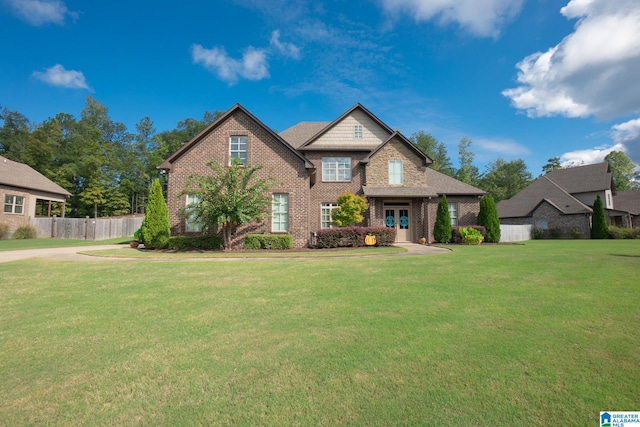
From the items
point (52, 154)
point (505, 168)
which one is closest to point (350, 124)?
point (505, 168)

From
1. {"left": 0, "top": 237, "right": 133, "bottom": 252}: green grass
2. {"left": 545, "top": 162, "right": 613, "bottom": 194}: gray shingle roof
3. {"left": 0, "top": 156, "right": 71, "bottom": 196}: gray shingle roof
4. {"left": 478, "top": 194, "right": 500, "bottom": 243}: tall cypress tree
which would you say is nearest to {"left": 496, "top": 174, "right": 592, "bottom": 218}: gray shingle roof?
{"left": 545, "top": 162, "right": 613, "bottom": 194}: gray shingle roof

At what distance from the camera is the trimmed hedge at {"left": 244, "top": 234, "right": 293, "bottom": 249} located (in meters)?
15.2

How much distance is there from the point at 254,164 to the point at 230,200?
3634 mm

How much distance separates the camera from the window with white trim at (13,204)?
24516mm

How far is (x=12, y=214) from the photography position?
24.8 m

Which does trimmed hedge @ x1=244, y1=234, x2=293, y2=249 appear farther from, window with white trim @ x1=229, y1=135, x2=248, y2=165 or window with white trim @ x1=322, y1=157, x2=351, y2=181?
window with white trim @ x1=322, y1=157, x2=351, y2=181

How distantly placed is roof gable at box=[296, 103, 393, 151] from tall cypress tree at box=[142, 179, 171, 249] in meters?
9.77

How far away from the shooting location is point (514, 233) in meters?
25.0

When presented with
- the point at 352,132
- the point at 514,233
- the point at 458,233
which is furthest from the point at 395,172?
the point at 514,233

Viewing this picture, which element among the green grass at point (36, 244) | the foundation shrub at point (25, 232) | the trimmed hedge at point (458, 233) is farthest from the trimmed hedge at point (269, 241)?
the foundation shrub at point (25, 232)

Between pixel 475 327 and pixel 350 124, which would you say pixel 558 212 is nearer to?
pixel 350 124

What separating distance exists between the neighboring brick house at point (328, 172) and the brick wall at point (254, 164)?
0.18 feet

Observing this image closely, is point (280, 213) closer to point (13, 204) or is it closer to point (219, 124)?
point (219, 124)

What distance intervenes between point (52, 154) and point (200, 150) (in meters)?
43.9
